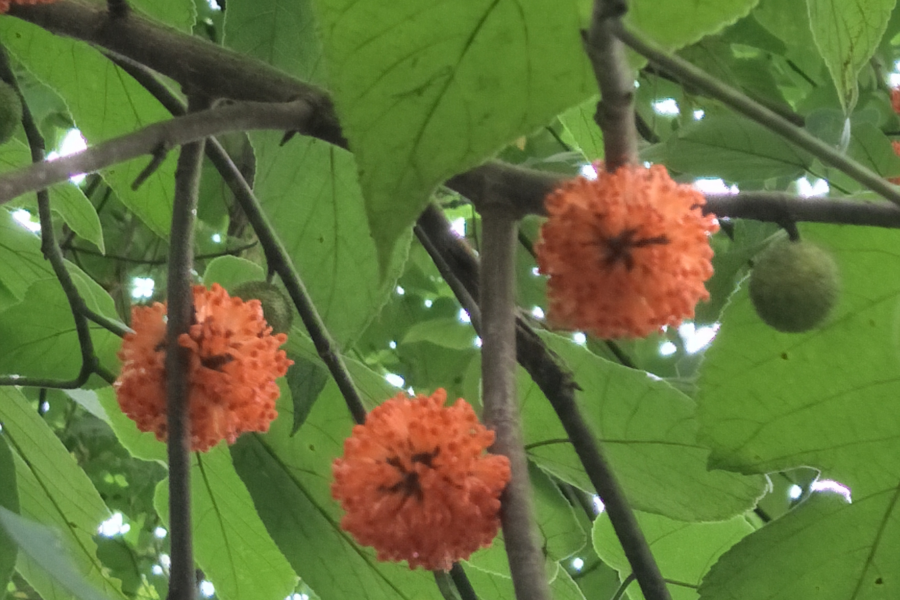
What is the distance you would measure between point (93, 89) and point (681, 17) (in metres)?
0.66

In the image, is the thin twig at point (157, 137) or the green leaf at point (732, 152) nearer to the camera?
the thin twig at point (157, 137)

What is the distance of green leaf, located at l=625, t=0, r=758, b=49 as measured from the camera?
0.42 m

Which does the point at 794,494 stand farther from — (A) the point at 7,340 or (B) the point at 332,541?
(A) the point at 7,340

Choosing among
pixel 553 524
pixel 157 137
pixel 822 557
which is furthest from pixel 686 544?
pixel 157 137

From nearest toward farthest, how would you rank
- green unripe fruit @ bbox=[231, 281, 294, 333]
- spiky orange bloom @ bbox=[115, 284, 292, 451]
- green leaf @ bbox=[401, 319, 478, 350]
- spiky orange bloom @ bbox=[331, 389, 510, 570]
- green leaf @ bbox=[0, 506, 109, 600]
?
green leaf @ bbox=[0, 506, 109, 600], spiky orange bloom @ bbox=[331, 389, 510, 570], spiky orange bloom @ bbox=[115, 284, 292, 451], green unripe fruit @ bbox=[231, 281, 294, 333], green leaf @ bbox=[401, 319, 478, 350]

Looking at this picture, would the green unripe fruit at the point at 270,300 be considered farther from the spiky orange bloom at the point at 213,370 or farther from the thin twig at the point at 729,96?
the thin twig at the point at 729,96

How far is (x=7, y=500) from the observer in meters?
0.85

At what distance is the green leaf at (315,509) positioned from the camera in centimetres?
87

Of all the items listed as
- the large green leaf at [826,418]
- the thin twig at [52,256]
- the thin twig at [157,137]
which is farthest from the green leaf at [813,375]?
the thin twig at [52,256]

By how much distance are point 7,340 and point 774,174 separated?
80 centimetres

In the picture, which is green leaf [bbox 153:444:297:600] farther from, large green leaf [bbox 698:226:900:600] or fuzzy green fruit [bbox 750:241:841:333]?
fuzzy green fruit [bbox 750:241:841:333]

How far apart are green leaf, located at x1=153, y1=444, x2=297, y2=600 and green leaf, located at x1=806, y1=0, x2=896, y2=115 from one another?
0.71m

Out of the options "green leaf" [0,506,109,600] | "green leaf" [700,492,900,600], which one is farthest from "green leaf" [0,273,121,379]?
"green leaf" [0,506,109,600]

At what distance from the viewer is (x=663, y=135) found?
1.61m
